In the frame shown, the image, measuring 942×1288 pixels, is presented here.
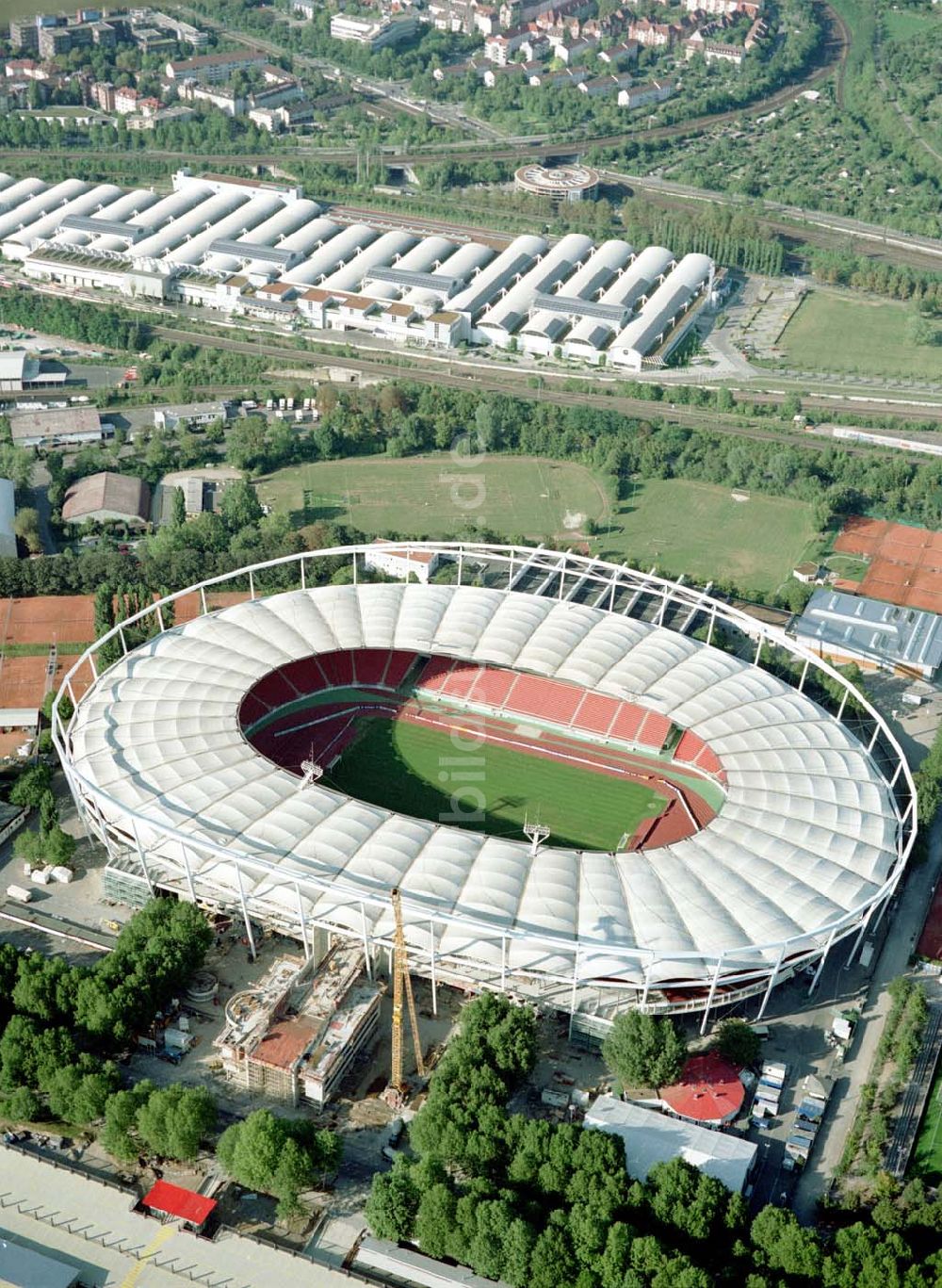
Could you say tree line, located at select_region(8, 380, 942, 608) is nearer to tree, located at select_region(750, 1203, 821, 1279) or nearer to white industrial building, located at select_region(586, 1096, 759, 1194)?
white industrial building, located at select_region(586, 1096, 759, 1194)

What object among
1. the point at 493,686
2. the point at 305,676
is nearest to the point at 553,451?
the point at 493,686

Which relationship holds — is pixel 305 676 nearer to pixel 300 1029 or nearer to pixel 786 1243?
pixel 300 1029

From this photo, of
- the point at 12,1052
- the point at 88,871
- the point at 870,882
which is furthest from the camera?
the point at 88,871

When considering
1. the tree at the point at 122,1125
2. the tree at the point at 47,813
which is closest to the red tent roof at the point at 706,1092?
the tree at the point at 122,1125

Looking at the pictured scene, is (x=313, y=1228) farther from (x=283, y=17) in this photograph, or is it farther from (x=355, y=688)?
(x=283, y=17)

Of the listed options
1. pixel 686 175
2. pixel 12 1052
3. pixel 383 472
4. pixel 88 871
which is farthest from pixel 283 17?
pixel 12 1052
